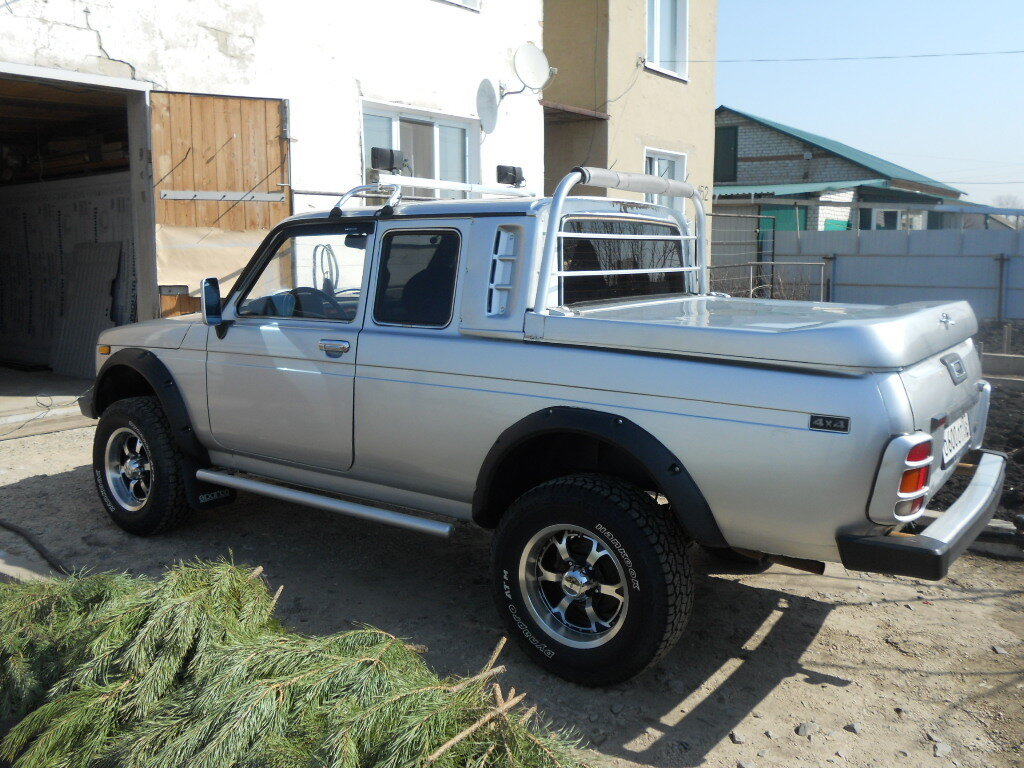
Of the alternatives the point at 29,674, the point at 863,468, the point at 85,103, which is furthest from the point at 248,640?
the point at 85,103

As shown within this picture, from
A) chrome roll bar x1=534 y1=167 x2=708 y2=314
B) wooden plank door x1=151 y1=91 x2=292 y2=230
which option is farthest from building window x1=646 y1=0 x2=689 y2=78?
chrome roll bar x1=534 y1=167 x2=708 y2=314

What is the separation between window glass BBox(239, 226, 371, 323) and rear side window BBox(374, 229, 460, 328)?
0.18 m

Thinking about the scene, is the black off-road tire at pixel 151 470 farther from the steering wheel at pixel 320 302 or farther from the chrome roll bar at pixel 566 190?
the chrome roll bar at pixel 566 190

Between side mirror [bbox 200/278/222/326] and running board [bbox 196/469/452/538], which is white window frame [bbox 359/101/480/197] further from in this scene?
running board [bbox 196/469/452/538]

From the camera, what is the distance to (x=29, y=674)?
308 centimetres

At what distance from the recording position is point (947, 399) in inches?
133

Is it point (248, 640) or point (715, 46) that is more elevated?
point (715, 46)

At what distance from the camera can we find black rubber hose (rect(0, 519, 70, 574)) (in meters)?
4.86

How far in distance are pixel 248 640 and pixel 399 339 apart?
163 centimetres

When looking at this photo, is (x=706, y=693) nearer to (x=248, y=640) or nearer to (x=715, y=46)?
(x=248, y=640)

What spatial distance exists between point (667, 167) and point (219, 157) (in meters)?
8.58

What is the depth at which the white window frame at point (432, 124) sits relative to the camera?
9680 mm

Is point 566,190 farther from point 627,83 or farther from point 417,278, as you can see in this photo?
point 627,83

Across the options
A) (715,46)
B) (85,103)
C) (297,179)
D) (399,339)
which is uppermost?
(715,46)
